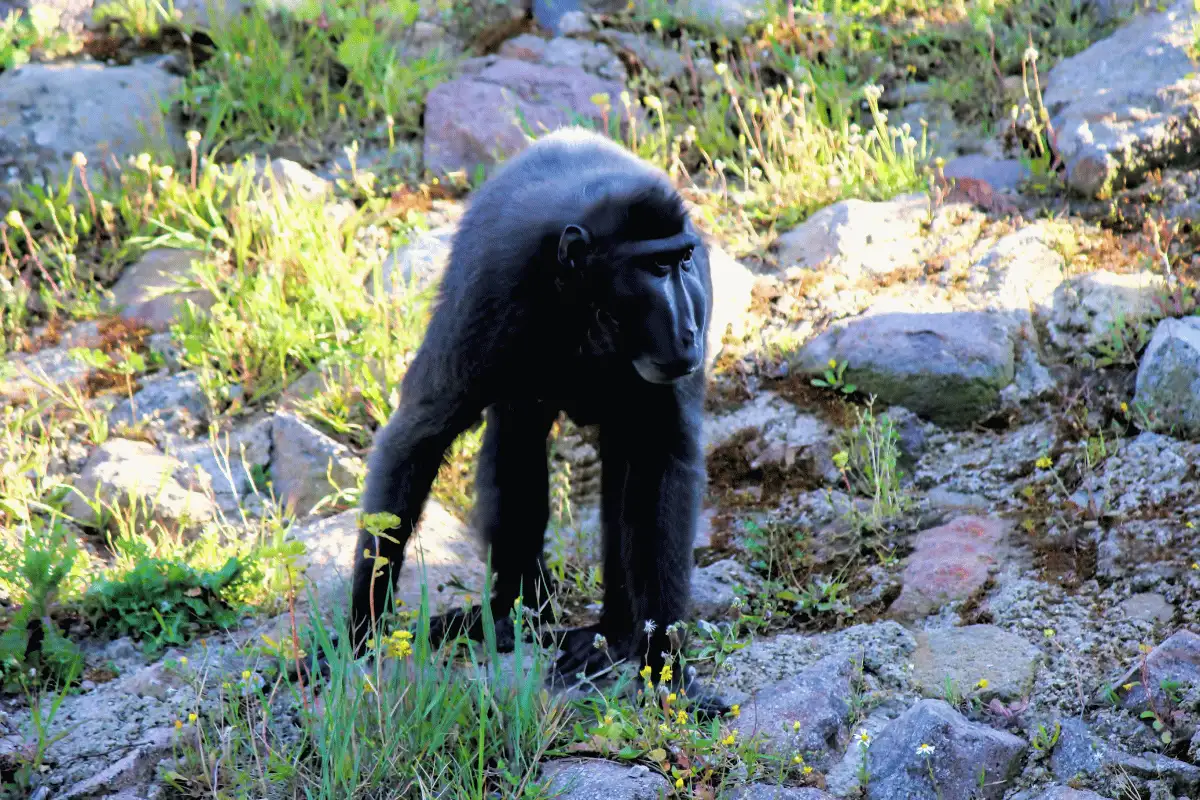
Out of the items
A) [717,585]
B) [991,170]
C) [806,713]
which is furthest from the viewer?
[991,170]

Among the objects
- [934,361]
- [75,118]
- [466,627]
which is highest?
[75,118]

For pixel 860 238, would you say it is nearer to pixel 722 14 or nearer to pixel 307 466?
pixel 722 14

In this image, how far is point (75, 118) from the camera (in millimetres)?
7523

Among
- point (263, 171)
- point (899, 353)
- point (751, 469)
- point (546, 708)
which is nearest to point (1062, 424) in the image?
point (899, 353)

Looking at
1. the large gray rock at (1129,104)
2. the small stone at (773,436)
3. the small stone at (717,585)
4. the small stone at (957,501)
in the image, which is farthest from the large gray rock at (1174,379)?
the small stone at (717,585)

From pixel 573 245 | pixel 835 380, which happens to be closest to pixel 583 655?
pixel 573 245

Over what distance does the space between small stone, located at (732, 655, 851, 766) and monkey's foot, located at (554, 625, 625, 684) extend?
1.90ft

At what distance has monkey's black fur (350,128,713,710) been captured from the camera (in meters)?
3.89

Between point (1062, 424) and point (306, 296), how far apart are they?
374 cm

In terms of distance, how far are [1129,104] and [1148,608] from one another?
3.63 m

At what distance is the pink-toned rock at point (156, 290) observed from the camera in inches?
260

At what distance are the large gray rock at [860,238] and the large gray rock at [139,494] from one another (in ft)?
10.8

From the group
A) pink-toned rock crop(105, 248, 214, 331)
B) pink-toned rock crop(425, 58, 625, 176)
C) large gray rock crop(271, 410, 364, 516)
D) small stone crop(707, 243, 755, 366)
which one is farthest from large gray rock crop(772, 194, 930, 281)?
pink-toned rock crop(105, 248, 214, 331)

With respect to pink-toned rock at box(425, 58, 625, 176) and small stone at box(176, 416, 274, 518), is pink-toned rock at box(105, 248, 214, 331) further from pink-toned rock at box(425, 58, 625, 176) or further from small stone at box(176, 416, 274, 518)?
pink-toned rock at box(425, 58, 625, 176)
